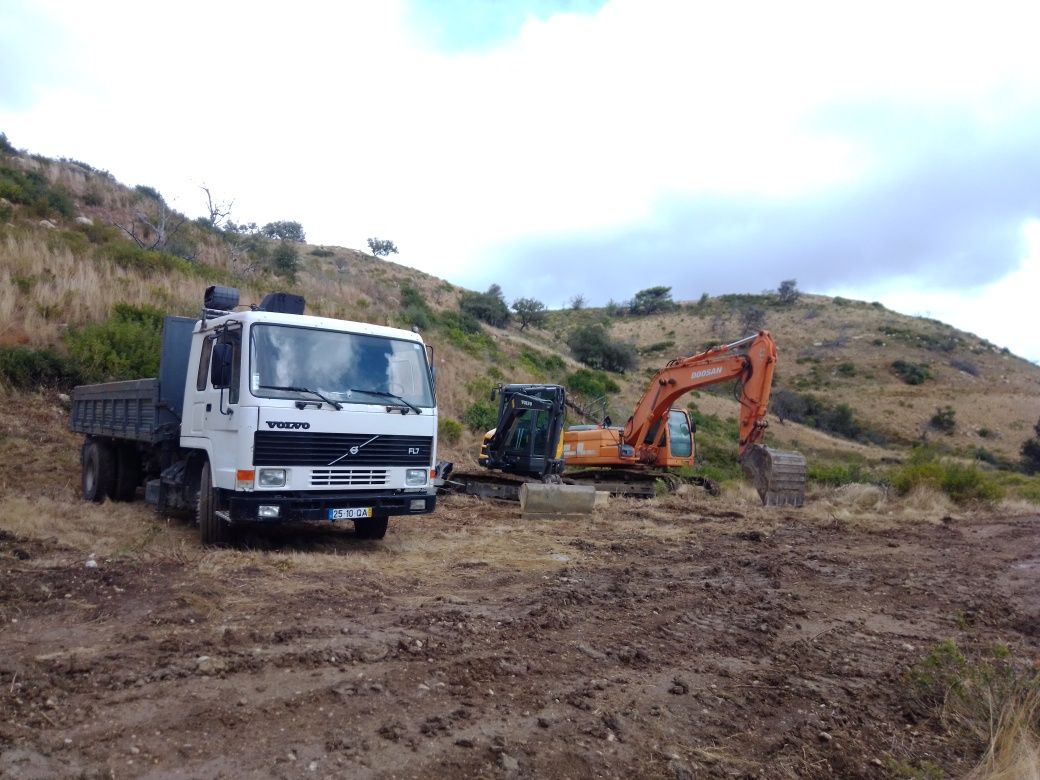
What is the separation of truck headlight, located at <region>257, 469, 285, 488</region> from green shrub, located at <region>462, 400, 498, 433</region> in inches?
610

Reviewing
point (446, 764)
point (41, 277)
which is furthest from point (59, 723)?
point (41, 277)

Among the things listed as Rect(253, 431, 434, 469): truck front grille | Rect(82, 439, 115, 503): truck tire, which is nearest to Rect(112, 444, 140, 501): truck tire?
Rect(82, 439, 115, 503): truck tire

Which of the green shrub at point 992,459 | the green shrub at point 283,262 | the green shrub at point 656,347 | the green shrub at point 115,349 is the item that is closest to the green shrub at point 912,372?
the green shrub at point 992,459

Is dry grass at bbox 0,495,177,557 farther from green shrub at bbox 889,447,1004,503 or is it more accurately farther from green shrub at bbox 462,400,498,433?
green shrub at bbox 889,447,1004,503

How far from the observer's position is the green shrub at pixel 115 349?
1695cm

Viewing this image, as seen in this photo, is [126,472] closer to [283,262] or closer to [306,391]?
[306,391]

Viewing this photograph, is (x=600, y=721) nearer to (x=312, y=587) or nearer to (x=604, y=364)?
(x=312, y=587)

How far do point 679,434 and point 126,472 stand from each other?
1211 cm

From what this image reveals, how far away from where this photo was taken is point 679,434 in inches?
772

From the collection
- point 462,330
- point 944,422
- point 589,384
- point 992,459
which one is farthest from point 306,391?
point 944,422

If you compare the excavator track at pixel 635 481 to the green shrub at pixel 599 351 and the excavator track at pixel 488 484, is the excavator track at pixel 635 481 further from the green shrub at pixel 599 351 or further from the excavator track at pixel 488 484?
the green shrub at pixel 599 351

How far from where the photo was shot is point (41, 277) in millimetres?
19266

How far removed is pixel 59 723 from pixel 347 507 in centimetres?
480

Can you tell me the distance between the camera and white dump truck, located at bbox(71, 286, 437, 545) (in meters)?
8.40
